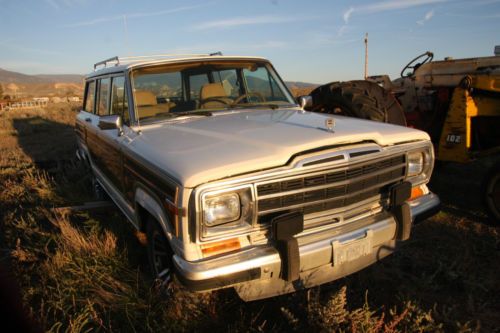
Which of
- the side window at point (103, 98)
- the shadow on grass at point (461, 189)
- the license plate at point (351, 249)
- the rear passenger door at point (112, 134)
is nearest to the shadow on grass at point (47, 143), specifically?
the side window at point (103, 98)

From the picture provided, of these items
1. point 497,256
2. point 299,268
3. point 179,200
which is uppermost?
point 179,200

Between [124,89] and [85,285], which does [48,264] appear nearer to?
[85,285]

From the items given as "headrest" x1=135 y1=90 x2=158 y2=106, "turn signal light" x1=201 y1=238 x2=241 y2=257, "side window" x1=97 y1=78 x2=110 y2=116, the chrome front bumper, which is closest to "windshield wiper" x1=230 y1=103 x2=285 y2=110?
"headrest" x1=135 y1=90 x2=158 y2=106

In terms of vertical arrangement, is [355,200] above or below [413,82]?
below

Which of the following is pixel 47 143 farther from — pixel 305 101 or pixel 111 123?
pixel 305 101

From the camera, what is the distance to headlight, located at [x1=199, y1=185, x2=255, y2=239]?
89.2 inches

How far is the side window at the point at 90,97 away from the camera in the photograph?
17.9 feet

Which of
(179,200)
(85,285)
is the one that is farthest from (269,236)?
(85,285)

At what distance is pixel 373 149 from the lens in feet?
8.87

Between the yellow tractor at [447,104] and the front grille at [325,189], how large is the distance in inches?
81.9

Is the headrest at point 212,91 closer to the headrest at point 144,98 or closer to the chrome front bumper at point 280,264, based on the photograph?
the headrest at point 144,98

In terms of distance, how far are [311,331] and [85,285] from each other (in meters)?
1.80

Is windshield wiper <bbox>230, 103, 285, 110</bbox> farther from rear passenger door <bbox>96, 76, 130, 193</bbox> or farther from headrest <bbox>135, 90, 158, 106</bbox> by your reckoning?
rear passenger door <bbox>96, 76, 130, 193</bbox>

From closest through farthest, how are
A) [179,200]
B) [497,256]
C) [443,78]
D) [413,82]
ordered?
[179,200], [497,256], [443,78], [413,82]
